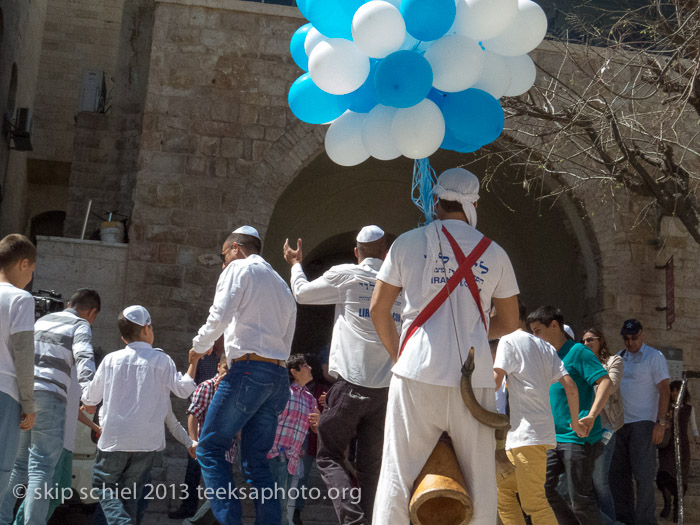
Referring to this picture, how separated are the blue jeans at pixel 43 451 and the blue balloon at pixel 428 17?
3179 millimetres

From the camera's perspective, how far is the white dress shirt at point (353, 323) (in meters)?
4.82

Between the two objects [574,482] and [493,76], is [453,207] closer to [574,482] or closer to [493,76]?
[493,76]

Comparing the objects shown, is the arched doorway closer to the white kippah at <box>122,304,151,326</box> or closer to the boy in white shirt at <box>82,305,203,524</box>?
the white kippah at <box>122,304,151,326</box>

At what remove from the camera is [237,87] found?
10641mm

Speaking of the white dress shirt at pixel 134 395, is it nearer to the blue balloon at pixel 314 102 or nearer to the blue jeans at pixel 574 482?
the blue balloon at pixel 314 102

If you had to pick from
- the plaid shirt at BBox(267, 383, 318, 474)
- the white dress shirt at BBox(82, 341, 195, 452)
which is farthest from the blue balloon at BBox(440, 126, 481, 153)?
the plaid shirt at BBox(267, 383, 318, 474)

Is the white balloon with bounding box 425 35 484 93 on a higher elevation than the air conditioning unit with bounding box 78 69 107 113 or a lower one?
lower

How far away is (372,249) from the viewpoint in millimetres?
5340

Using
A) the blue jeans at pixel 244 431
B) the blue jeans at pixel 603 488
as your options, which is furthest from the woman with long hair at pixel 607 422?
the blue jeans at pixel 244 431

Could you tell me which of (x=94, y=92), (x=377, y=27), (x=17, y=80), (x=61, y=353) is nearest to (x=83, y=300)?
(x=61, y=353)

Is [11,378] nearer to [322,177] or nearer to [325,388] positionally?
[325,388]

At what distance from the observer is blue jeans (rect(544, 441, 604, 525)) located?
561 centimetres

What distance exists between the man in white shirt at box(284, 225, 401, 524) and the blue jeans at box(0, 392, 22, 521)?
1636mm

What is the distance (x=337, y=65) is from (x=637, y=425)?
4.62 metres
